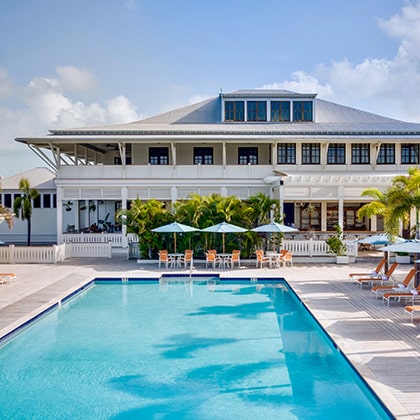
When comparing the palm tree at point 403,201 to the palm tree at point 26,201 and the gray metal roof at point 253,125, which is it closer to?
the gray metal roof at point 253,125

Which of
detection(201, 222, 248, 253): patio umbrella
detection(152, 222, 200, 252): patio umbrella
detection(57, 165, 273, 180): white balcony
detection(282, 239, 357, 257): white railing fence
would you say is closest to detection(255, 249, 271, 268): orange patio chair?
detection(201, 222, 248, 253): patio umbrella

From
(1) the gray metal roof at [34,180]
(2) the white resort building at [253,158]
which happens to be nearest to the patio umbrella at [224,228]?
(2) the white resort building at [253,158]

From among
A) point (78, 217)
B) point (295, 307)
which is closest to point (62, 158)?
point (78, 217)

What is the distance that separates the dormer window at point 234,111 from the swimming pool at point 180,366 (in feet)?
61.6

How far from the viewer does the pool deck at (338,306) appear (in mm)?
7984

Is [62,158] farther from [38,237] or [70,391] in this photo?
[70,391]

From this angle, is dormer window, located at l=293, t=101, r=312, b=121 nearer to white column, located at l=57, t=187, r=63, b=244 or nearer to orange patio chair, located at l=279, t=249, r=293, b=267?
orange patio chair, located at l=279, t=249, r=293, b=267

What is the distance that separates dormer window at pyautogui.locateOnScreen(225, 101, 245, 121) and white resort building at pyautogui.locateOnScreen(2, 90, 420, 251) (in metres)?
0.07

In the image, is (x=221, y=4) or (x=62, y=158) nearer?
(x=221, y=4)

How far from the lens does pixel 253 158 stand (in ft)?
96.7

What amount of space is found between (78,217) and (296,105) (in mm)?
18022

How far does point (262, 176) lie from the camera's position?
27.2 metres

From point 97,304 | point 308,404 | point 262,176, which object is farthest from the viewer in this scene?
point 262,176

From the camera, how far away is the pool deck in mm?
7984
